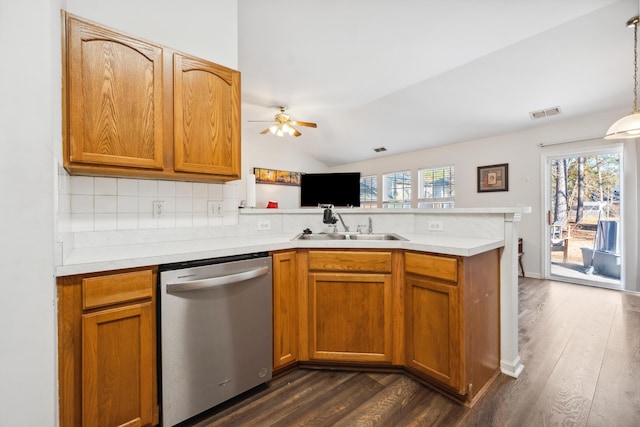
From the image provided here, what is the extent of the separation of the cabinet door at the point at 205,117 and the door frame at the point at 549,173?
4824 mm

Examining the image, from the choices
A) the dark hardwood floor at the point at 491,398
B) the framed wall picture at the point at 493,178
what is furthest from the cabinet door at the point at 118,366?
the framed wall picture at the point at 493,178

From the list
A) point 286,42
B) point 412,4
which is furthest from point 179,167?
point 412,4

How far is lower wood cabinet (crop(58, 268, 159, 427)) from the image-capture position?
3.53 feet

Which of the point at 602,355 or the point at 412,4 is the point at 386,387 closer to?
the point at 602,355

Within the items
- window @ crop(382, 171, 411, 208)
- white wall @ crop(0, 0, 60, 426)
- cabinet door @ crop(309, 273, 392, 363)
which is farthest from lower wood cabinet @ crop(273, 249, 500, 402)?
window @ crop(382, 171, 411, 208)

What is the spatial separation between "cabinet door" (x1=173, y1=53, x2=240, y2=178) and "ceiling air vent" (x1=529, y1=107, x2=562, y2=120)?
438cm

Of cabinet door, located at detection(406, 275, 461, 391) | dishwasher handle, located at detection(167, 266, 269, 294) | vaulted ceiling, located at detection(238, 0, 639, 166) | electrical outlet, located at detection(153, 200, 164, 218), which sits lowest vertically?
cabinet door, located at detection(406, 275, 461, 391)

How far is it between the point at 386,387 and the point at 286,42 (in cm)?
318

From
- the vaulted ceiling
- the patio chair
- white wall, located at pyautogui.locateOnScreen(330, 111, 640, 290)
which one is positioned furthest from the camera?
the patio chair

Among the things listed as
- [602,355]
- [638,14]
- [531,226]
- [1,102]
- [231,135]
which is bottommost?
[602,355]

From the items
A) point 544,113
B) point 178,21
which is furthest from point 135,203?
point 544,113

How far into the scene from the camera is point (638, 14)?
2338mm

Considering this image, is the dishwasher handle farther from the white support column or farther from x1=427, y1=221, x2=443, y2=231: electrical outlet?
the white support column

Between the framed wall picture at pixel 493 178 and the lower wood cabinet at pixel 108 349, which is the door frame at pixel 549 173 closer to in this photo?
the framed wall picture at pixel 493 178
